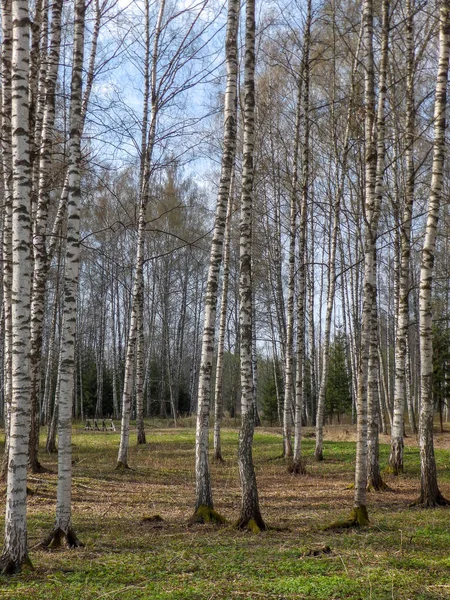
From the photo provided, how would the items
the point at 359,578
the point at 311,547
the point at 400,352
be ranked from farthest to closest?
the point at 400,352 → the point at 311,547 → the point at 359,578

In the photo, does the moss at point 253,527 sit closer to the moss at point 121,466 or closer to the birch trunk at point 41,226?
the birch trunk at point 41,226

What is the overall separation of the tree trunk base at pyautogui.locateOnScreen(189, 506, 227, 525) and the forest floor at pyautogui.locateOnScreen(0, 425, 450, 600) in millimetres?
126

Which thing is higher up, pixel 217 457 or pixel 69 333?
pixel 69 333

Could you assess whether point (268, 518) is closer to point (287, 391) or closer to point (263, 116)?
point (287, 391)

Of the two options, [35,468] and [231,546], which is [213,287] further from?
[35,468]

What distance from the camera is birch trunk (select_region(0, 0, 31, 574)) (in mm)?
4562

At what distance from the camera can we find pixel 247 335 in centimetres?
665

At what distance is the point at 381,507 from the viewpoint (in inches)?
324

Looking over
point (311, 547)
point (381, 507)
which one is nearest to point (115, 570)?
point (311, 547)

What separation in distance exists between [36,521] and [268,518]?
119 inches

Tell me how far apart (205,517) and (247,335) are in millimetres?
2330

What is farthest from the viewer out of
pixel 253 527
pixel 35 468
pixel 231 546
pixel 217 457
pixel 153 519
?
pixel 217 457

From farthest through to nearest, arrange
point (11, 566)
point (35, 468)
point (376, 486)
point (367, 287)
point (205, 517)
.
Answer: point (35, 468) → point (376, 486) → point (367, 287) → point (205, 517) → point (11, 566)

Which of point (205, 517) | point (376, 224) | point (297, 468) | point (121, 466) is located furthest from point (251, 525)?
point (121, 466)
